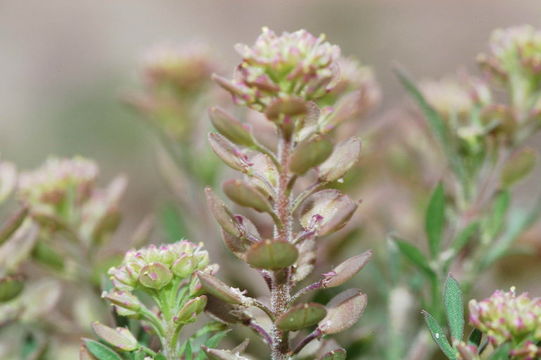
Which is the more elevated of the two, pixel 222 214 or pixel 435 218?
pixel 435 218

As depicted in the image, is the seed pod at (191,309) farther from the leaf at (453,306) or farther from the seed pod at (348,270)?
the leaf at (453,306)

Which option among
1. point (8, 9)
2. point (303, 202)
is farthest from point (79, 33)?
point (303, 202)

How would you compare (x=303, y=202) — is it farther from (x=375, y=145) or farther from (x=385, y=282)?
(x=375, y=145)

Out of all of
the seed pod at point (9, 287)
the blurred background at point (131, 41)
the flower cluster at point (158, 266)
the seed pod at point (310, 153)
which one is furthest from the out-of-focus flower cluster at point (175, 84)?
the blurred background at point (131, 41)

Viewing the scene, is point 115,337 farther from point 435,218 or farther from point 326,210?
point 435,218

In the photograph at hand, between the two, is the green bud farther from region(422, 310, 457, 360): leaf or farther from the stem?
region(422, 310, 457, 360): leaf

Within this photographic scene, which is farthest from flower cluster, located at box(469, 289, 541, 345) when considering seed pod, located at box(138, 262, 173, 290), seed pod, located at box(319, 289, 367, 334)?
seed pod, located at box(138, 262, 173, 290)

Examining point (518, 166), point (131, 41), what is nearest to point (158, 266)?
point (518, 166)

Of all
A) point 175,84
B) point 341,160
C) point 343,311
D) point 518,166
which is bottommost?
point 343,311
